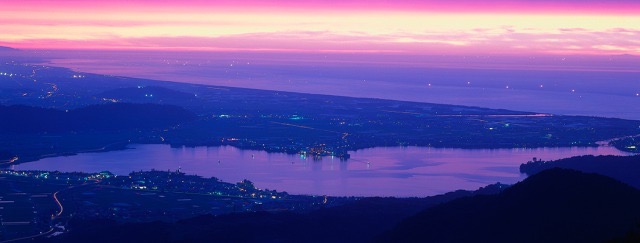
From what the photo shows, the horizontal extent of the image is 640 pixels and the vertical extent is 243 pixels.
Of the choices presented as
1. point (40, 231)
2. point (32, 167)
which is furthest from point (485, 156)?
point (40, 231)

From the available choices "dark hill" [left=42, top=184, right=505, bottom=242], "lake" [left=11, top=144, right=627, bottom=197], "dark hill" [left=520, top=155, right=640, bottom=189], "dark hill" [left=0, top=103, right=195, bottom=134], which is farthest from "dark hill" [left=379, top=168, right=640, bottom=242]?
"dark hill" [left=0, top=103, right=195, bottom=134]

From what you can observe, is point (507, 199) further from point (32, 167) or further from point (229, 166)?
point (32, 167)

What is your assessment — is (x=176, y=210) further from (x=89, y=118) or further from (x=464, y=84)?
(x=464, y=84)

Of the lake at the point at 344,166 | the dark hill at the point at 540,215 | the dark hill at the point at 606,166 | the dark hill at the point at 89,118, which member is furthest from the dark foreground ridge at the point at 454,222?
the dark hill at the point at 89,118

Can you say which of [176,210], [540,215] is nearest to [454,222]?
[540,215]

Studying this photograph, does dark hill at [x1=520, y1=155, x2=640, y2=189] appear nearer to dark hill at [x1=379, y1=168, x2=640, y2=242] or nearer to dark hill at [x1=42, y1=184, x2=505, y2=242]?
dark hill at [x1=42, y1=184, x2=505, y2=242]

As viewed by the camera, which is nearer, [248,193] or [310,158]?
[248,193]
